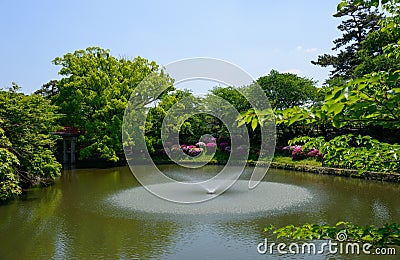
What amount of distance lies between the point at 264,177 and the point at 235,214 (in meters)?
6.10

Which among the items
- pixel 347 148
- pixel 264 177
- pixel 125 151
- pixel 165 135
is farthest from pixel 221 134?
pixel 347 148

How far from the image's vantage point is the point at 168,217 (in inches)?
283

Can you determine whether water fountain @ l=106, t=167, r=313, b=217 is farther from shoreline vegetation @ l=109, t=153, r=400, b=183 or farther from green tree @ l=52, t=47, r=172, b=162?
green tree @ l=52, t=47, r=172, b=162

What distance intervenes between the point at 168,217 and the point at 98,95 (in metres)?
11.3

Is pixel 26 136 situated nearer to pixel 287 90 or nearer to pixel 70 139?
pixel 70 139

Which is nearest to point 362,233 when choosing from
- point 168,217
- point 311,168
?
point 168,217

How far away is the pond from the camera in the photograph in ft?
17.7

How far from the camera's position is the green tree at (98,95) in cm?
1648

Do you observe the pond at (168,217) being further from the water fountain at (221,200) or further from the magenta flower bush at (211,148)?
the magenta flower bush at (211,148)

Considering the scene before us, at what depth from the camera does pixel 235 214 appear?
729 cm

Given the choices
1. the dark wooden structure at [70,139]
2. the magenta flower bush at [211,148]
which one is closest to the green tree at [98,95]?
the dark wooden structure at [70,139]

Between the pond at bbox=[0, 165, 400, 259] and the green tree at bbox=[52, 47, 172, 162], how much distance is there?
524 centimetres

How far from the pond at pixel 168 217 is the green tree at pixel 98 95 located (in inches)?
206

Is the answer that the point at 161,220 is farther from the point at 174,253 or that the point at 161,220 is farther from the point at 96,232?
the point at 174,253
